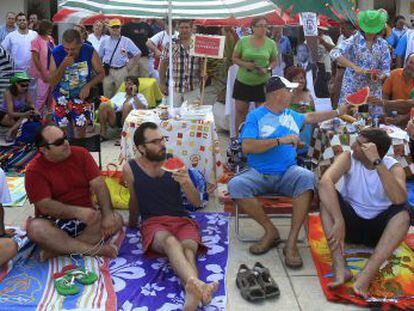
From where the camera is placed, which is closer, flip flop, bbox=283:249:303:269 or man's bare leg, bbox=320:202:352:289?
man's bare leg, bbox=320:202:352:289

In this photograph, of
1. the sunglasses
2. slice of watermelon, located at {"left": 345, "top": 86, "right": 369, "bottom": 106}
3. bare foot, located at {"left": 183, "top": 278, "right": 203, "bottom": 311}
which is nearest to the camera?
bare foot, located at {"left": 183, "top": 278, "right": 203, "bottom": 311}

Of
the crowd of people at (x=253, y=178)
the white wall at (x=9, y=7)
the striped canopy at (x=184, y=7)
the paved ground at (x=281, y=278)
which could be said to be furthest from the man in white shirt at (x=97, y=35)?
the white wall at (x=9, y=7)

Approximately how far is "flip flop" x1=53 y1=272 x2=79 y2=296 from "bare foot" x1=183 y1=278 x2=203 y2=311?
808 millimetres

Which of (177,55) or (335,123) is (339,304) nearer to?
(335,123)

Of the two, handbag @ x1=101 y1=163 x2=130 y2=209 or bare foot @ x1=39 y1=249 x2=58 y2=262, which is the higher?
handbag @ x1=101 y1=163 x2=130 y2=209

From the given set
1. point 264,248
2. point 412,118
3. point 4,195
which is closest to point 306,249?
point 264,248

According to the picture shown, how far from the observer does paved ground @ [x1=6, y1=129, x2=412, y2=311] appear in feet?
12.4

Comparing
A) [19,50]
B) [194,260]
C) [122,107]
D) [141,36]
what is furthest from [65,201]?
[141,36]

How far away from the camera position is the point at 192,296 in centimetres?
357

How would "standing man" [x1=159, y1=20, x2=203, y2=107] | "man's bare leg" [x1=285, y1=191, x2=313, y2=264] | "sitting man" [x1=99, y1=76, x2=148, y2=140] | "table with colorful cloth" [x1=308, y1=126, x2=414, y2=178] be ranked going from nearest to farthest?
"man's bare leg" [x1=285, y1=191, x2=313, y2=264]
"table with colorful cloth" [x1=308, y1=126, x2=414, y2=178]
"standing man" [x1=159, y1=20, x2=203, y2=107]
"sitting man" [x1=99, y1=76, x2=148, y2=140]

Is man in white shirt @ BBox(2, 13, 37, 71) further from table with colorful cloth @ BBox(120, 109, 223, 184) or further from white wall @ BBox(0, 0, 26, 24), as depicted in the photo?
white wall @ BBox(0, 0, 26, 24)

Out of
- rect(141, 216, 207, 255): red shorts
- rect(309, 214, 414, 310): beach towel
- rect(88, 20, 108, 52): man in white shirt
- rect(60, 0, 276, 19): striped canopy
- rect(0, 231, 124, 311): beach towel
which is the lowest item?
rect(0, 231, 124, 311): beach towel

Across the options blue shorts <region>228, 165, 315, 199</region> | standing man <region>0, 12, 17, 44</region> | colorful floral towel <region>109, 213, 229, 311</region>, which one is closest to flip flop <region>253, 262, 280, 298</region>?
colorful floral towel <region>109, 213, 229, 311</region>

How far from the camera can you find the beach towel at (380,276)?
3756mm
